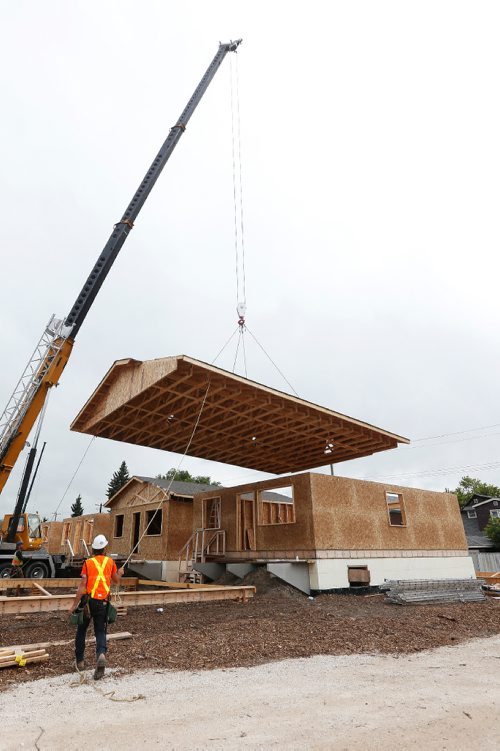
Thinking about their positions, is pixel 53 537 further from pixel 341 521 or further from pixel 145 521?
pixel 341 521

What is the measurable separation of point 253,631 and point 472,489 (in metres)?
70.9

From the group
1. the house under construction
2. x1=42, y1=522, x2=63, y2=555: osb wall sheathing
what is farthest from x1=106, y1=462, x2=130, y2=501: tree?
the house under construction

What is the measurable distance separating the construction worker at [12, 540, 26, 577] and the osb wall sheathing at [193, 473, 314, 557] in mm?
7549

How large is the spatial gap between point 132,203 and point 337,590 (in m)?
14.8

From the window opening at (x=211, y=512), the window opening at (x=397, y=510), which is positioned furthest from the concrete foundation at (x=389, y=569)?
the window opening at (x=211, y=512)

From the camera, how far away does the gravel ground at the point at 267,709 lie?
3.67 m

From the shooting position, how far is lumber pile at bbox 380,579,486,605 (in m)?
12.8

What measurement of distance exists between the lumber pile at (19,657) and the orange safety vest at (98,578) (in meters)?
1.22

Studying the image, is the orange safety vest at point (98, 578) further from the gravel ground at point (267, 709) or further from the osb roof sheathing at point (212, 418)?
the osb roof sheathing at point (212, 418)

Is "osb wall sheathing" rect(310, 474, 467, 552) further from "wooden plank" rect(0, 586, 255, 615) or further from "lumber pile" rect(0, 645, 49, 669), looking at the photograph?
"lumber pile" rect(0, 645, 49, 669)

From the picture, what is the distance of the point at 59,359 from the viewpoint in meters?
14.3

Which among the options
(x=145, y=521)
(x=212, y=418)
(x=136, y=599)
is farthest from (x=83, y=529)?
(x=136, y=599)

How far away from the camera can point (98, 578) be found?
239 inches

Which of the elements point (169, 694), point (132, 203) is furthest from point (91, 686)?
point (132, 203)
